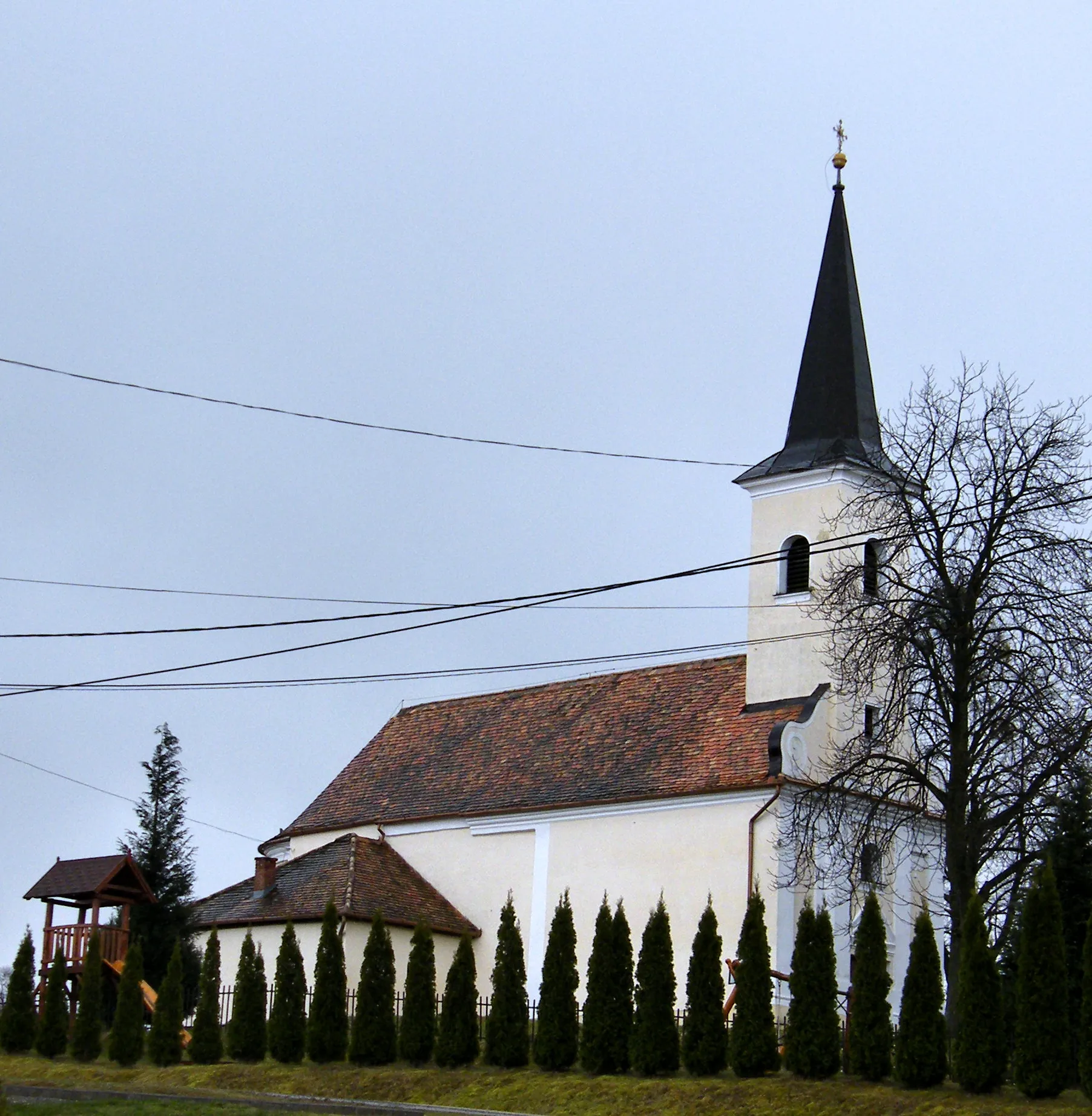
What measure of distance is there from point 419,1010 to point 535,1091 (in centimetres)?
→ 332

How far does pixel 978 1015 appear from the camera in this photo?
20922 mm

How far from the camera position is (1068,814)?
29.1 metres

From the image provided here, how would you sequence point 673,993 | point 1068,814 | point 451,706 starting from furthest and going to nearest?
point 451,706
point 1068,814
point 673,993

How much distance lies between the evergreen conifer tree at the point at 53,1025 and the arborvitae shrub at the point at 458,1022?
7.02 metres

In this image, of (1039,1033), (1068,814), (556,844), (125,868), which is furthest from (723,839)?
(1039,1033)

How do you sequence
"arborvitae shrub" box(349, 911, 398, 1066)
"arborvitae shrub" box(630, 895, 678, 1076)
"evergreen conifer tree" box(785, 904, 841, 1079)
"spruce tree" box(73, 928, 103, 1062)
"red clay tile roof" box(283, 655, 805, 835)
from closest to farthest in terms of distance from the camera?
"evergreen conifer tree" box(785, 904, 841, 1079) < "arborvitae shrub" box(630, 895, 678, 1076) < "arborvitae shrub" box(349, 911, 398, 1066) < "spruce tree" box(73, 928, 103, 1062) < "red clay tile roof" box(283, 655, 805, 835)

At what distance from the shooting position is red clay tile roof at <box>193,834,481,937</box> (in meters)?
36.5

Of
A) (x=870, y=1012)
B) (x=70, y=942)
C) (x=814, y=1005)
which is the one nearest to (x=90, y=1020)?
(x=70, y=942)

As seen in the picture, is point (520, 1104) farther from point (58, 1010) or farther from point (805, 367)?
point (805, 367)

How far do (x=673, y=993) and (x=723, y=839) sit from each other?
908 centimetres

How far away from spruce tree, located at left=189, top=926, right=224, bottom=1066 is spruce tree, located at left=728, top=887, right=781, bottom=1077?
343 inches

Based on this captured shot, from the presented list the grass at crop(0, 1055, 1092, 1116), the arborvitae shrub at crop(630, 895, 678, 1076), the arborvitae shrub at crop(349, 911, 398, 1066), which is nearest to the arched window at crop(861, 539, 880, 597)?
the arborvitae shrub at crop(630, 895, 678, 1076)

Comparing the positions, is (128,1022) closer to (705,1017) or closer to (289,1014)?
(289,1014)

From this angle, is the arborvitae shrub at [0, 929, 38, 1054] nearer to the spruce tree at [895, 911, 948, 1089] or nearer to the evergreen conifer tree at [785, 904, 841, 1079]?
the evergreen conifer tree at [785, 904, 841, 1079]
